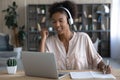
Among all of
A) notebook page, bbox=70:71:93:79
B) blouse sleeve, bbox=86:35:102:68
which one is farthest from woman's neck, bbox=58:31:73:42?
notebook page, bbox=70:71:93:79

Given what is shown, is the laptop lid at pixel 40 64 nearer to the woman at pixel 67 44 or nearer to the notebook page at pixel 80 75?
the notebook page at pixel 80 75

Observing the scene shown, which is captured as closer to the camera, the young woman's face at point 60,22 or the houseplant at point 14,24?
the young woman's face at point 60,22

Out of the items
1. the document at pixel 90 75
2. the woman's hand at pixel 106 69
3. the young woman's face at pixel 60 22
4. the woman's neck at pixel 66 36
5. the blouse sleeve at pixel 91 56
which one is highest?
the young woman's face at pixel 60 22

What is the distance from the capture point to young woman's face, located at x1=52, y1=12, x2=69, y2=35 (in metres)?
2.11

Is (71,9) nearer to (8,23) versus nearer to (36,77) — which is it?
(36,77)

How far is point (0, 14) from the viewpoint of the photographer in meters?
7.70

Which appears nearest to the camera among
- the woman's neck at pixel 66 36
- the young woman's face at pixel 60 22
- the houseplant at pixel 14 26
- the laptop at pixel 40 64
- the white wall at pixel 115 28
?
the laptop at pixel 40 64

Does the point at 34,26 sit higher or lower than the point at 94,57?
higher

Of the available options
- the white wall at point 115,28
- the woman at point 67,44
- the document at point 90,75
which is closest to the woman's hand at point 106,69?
the document at point 90,75

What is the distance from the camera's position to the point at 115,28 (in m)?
7.11

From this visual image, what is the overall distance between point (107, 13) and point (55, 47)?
17.4ft

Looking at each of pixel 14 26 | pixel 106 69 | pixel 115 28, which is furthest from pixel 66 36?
pixel 14 26

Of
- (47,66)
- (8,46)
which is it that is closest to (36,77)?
(47,66)

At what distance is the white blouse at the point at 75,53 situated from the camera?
7.06ft
